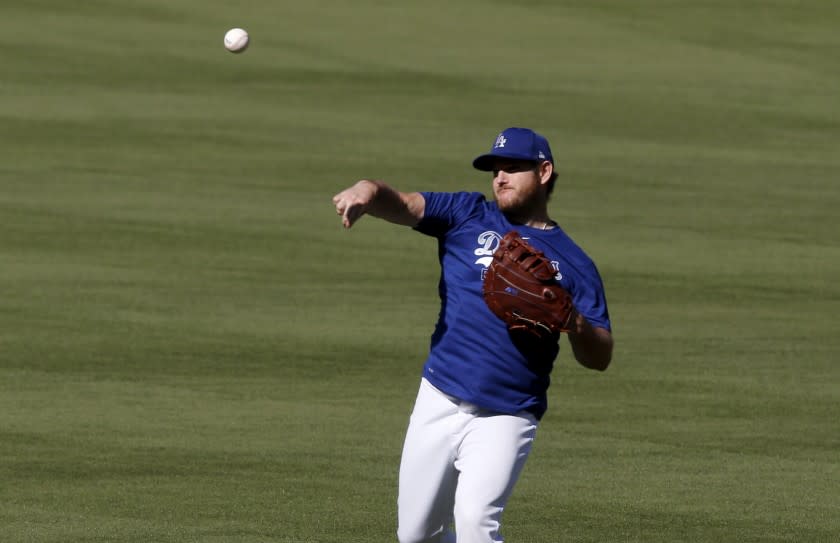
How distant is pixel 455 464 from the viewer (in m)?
7.22

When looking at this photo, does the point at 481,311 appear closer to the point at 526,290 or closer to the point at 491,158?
the point at 526,290

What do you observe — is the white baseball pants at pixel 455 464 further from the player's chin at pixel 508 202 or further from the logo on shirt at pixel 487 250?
the player's chin at pixel 508 202

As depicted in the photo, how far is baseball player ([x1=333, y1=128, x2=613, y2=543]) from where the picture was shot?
715 centimetres

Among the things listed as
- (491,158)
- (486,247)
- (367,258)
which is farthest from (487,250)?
(367,258)

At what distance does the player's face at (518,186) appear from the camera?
730 cm

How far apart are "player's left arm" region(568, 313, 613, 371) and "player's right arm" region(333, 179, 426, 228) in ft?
2.69

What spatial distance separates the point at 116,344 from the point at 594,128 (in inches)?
516

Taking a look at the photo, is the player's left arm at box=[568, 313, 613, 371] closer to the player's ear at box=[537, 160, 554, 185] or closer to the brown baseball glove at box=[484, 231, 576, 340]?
the brown baseball glove at box=[484, 231, 576, 340]

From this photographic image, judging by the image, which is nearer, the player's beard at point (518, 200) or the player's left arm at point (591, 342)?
the player's left arm at point (591, 342)

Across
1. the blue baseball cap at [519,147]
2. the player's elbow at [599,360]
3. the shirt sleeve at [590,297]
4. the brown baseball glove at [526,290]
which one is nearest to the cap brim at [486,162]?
the blue baseball cap at [519,147]

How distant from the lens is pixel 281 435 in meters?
11.4

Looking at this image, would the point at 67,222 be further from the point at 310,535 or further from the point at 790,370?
the point at 310,535

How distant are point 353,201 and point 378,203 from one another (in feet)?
0.99

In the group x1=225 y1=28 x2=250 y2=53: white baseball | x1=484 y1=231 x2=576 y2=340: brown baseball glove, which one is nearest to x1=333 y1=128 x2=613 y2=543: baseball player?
x1=484 y1=231 x2=576 y2=340: brown baseball glove
